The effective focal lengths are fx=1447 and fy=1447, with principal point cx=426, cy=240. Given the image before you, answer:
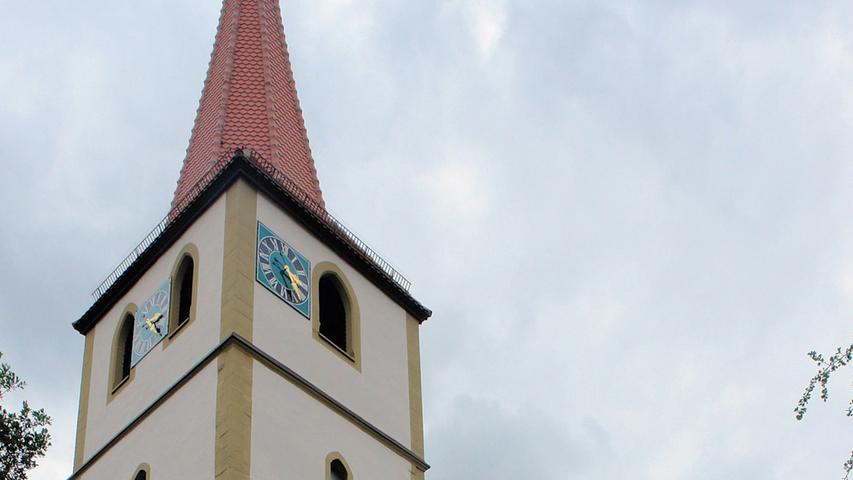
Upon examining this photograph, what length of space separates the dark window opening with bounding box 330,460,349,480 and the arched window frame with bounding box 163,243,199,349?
3213 mm

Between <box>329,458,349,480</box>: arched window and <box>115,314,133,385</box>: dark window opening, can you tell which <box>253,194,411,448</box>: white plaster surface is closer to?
<box>329,458,349,480</box>: arched window

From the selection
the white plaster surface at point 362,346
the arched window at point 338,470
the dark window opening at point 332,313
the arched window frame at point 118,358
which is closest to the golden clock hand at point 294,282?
the white plaster surface at point 362,346

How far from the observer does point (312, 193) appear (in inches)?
1067

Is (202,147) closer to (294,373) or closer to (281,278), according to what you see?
(281,278)

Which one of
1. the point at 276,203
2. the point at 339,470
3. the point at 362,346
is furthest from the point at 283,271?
the point at 339,470

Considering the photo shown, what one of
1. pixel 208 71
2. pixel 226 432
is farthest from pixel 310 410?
pixel 208 71

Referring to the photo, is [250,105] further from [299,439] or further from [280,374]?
[299,439]

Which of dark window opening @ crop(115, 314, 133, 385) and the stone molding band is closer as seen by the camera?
the stone molding band

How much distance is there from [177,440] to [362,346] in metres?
4.12

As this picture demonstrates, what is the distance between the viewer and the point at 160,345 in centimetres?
2336

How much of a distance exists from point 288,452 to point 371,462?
221 centimetres

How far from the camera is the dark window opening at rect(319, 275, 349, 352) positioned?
958 inches

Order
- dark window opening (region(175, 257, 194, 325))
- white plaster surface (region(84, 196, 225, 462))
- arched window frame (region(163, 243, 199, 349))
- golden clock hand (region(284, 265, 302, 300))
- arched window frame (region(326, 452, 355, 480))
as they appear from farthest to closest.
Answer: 1. dark window opening (region(175, 257, 194, 325))
2. golden clock hand (region(284, 265, 302, 300))
3. arched window frame (region(163, 243, 199, 349))
4. white plaster surface (region(84, 196, 225, 462))
5. arched window frame (region(326, 452, 355, 480))

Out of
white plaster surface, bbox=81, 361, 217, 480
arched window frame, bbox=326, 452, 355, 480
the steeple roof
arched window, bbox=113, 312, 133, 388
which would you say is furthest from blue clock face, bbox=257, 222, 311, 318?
arched window, bbox=113, 312, 133, 388
